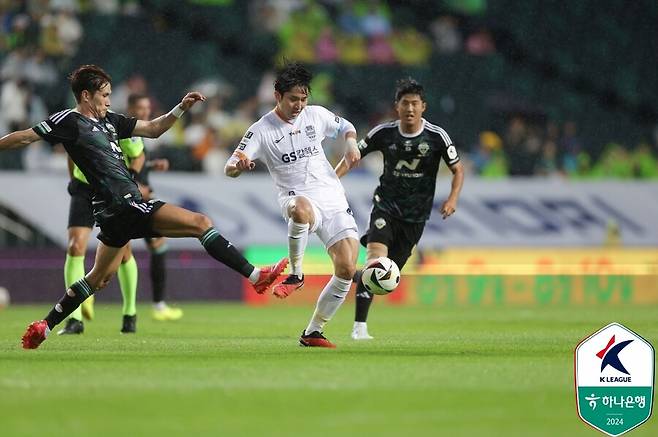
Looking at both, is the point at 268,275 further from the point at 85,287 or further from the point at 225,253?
the point at 85,287

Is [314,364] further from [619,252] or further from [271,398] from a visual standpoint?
[619,252]

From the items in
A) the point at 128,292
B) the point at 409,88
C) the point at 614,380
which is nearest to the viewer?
the point at 614,380

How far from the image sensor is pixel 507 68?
24156 millimetres

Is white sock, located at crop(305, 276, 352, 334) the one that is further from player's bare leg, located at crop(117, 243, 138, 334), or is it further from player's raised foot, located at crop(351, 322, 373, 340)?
player's bare leg, located at crop(117, 243, 138, 334)

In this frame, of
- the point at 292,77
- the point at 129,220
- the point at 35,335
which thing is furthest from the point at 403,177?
the point at 35,335

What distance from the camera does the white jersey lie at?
33.0 ft

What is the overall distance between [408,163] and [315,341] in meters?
2.03

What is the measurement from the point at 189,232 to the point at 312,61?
13.4 metres

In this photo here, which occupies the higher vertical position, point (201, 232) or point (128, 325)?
point (201, 232)

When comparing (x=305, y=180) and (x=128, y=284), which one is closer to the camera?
(x=305, y=180)

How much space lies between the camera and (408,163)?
1116cm

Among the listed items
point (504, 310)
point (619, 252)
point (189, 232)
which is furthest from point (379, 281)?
point (619, 252)

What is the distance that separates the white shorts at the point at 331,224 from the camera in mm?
9914

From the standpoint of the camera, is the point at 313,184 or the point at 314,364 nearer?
the point at 314,364
